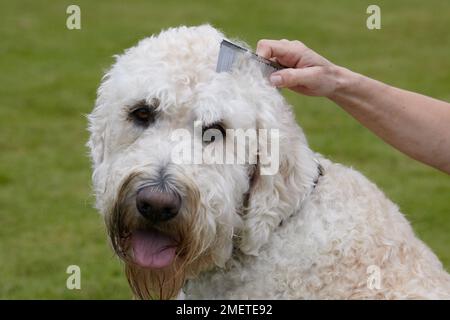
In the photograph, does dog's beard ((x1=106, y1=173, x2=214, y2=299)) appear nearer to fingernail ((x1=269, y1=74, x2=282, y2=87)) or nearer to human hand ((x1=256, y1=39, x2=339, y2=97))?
fingernail ((x1=269, y1=74, x2=282, y2=87))

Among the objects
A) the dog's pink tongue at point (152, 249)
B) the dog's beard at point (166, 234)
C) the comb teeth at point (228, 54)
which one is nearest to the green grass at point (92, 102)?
the dog's beard at point (166, 234)

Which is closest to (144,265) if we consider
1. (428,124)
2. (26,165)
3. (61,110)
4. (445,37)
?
(428,124)

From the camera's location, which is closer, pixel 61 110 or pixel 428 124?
pixel 428 124

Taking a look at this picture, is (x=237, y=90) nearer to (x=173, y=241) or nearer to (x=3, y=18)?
(x=173, y=241)

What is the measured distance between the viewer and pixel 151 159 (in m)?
3.45

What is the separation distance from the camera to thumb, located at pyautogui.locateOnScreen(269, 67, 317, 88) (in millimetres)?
3703

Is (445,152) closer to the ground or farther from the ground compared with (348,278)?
farther from the ground

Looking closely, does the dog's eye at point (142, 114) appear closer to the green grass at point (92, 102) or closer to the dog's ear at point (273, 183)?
the dog's ear at point (273, 183)

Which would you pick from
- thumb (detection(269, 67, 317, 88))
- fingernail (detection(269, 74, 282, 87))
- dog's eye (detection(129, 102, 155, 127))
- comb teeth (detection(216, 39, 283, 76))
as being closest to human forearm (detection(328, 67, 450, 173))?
thumb (detection(269, 67, 317, 88))

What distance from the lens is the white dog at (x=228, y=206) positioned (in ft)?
11.4

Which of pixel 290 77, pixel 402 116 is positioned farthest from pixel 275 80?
pixel 402 116

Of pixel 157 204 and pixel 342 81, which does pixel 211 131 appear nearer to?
pixel 157 204

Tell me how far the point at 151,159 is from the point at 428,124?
132 centimetres
